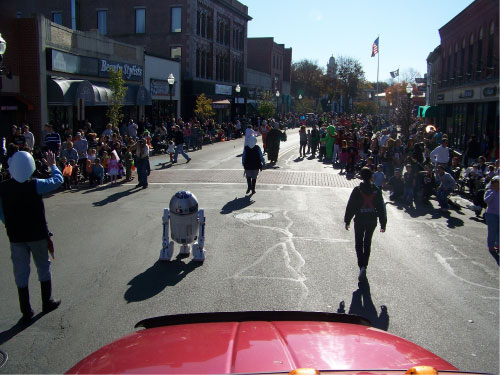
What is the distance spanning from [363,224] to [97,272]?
434cm

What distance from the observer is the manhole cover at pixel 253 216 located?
12514 mm

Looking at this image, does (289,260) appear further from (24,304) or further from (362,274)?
(24,304)

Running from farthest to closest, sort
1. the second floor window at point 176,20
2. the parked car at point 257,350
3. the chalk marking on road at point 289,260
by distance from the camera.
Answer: the second floor window at point 176,20, the chalk marking on road at point 289,260, the parked car at point 257,350

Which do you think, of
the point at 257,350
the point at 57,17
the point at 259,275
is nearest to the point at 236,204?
the point at 259,275

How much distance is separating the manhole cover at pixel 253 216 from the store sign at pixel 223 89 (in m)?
37.7

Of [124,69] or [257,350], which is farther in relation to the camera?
[124,69]

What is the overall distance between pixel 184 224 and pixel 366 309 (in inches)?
135

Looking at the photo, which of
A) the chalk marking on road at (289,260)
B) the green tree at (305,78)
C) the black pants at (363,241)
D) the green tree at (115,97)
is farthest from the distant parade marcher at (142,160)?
the green tree at (305,78)

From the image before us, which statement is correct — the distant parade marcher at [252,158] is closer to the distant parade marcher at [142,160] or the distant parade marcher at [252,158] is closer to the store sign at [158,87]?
the distant parade marcher at [142,160]

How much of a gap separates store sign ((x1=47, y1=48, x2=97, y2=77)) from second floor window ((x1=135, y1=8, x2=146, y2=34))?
18.0m

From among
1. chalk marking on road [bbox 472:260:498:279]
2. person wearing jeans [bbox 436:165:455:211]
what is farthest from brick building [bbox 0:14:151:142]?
chalk marking on road [bbox 472:260:498:279]

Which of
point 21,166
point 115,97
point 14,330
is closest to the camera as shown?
point 14,330

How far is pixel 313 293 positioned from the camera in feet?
24.3

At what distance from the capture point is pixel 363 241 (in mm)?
8281
